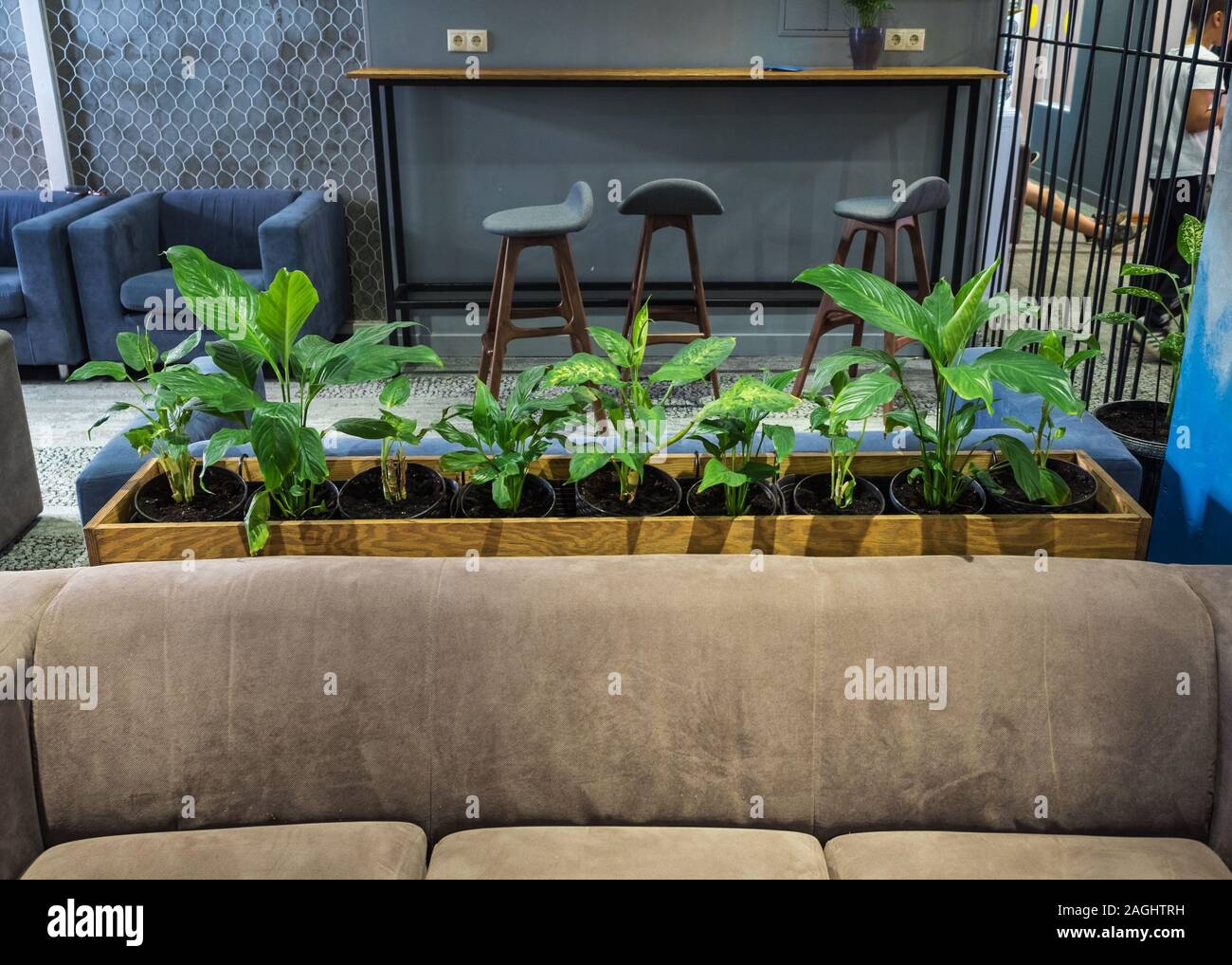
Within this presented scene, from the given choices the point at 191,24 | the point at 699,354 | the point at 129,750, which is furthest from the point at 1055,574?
the point at 191,24

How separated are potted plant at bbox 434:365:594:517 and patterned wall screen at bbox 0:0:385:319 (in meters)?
3.65

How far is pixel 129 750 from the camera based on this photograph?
146 centimetres

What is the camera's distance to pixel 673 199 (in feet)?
12.1

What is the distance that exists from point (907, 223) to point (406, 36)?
2279mm

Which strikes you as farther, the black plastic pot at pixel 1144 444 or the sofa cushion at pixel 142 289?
the sofa cushion at pixel 142 289

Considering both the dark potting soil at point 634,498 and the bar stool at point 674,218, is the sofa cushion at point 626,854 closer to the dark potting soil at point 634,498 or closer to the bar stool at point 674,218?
the dark potting soil at point 634,498

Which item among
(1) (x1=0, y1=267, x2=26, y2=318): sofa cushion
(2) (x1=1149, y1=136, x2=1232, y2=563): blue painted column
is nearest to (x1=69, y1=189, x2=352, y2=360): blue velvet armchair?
(1) (x1=0, y1=267, x2=26, y2=318): sofa cushion

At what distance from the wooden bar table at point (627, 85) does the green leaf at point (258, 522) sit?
9.52 feet

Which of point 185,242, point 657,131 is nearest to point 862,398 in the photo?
point 657,131

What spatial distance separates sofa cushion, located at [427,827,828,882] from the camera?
1387 millimetres

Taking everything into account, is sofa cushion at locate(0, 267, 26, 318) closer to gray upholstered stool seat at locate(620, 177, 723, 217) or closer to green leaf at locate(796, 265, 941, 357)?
gray upholstered stool seat at locate(620, 177, 723, 217)

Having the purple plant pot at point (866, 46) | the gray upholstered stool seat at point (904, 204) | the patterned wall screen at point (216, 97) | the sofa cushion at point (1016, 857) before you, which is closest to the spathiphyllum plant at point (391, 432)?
the sofa cushion at point (1016, 857)

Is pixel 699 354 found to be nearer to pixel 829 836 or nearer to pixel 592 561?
pixel 592 561

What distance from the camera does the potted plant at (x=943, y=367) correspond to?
5.18 ft
